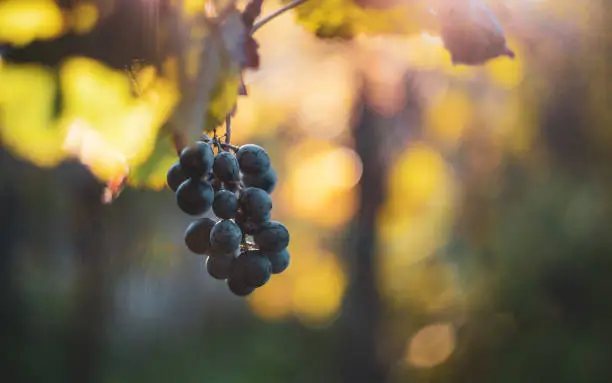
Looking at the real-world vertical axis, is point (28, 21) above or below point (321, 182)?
below

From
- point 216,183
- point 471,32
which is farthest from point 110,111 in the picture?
point 471,32

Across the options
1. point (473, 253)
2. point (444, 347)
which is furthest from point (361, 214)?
point (444, 347)

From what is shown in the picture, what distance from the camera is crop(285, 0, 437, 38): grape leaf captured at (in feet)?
2.83

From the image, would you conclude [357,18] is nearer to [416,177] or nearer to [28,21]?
[28,21]

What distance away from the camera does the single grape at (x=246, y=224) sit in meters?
0.74

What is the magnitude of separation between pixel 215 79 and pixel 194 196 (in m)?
0.17

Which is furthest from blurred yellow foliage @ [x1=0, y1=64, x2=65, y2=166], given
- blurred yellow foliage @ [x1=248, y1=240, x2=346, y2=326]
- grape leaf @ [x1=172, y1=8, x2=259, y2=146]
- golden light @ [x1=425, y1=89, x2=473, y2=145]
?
blurred yellow foliage @ [x1=248, y1=240, x2=346, y2=326]

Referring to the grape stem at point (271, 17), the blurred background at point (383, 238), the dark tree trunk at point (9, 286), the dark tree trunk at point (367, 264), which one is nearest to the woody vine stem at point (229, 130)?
the grape stem at point (271, 17)

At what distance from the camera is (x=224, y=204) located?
707mm

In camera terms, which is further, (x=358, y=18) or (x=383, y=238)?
(x=383, y=238)

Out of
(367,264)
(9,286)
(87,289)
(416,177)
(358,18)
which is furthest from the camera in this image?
(416,177)

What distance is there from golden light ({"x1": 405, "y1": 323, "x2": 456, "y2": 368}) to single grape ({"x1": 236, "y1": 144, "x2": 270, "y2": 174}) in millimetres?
6258

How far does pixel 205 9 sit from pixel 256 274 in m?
0.28

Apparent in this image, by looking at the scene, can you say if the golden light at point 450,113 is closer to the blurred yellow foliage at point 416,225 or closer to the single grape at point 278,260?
the blurred yellow foliage at point 416,225
